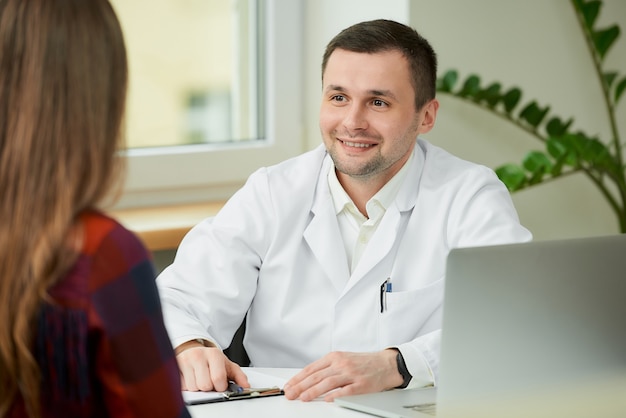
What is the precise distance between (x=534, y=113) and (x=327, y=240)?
1192 mm

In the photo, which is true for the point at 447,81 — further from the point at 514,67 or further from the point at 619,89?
the point at 619,89

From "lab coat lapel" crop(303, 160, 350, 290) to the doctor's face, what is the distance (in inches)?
3.6

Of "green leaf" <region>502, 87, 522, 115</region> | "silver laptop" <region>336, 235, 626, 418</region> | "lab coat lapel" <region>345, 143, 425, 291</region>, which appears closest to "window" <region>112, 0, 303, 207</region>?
"green leaf" <region>502, 87, 522, 115</region>

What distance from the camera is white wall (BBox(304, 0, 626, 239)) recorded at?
3055 mm

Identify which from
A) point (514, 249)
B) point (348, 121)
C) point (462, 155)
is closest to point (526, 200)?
point (462, 155)

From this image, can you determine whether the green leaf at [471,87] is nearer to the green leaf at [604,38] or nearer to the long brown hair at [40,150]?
the green leaf at [604,38]

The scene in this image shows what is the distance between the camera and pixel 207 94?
128 inches

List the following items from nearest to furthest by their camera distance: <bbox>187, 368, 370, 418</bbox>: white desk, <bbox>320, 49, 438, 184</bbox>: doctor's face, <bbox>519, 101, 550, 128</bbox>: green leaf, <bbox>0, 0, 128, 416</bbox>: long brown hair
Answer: <bbox>0, 0, 128, 416</bbox>: long brown hair < <bbox>187, 368, 370, 418</bbox>: white desk < <bbox>320, 49, 438, 184</bbox>: doctor's face < <bbox>519, 101, 550, 128</bbox>: green leaf

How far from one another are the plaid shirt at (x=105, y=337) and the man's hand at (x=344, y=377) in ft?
2.41

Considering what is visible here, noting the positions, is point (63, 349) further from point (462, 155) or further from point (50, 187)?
point (462, 155)

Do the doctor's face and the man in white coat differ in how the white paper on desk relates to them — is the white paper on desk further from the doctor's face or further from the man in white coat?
the doctor's face

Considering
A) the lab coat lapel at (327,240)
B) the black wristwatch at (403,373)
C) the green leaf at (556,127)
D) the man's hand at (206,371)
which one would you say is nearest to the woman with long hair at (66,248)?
the man's hand at (206,371)

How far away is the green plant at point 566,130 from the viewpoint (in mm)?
2939

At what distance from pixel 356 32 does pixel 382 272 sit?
1.79 feet
